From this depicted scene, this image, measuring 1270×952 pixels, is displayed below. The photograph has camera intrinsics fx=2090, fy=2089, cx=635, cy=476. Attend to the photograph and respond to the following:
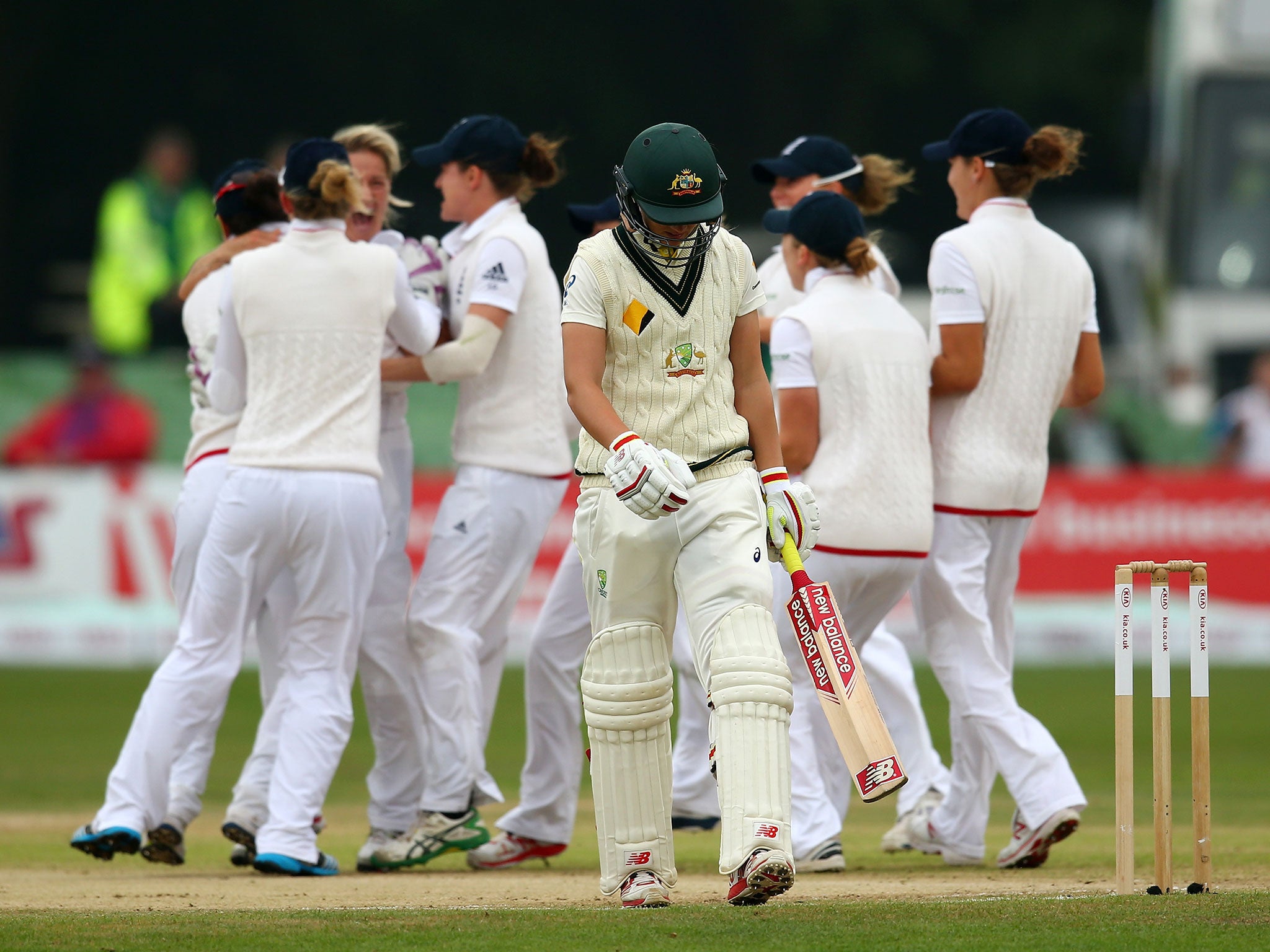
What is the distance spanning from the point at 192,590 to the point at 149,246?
10.8 metres

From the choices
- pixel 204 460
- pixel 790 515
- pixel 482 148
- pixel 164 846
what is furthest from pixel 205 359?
pixel 790 515

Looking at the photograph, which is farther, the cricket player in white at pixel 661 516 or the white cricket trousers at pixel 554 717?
the white cricket trousers at pixel 554 717

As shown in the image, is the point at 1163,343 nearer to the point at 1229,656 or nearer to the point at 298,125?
the point at 1229,656

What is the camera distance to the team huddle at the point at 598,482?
17.8 feet

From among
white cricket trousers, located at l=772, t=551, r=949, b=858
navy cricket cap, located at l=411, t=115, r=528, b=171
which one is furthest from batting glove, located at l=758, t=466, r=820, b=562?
navy cricket cap, located at l=411, t=115, r=528, b=171

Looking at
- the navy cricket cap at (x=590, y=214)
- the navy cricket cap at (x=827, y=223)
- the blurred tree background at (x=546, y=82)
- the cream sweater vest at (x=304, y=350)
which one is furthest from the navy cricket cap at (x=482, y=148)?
the blurred tree background at (x=546, y=82)

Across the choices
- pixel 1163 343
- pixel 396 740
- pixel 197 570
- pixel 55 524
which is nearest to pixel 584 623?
pixel 396 740

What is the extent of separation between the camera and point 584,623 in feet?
23.6

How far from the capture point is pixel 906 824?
295 inches

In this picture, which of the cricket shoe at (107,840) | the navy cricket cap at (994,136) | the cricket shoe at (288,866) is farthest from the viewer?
the navy cricket cap at (994,136)

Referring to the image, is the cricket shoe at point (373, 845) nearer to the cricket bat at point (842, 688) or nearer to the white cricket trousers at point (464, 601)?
the white cricket trousers at point (464, 601)

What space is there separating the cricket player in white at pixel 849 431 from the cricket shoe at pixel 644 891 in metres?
1.37

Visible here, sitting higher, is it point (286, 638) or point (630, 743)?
point (286, 638)

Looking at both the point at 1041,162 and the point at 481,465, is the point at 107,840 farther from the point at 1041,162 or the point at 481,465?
the point at 1041,162
